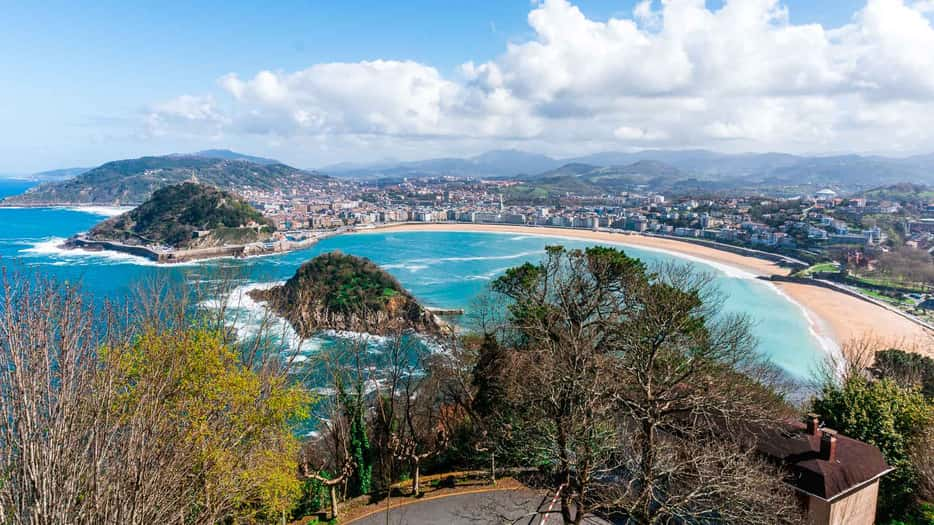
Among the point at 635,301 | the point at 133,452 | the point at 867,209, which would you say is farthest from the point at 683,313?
the point at 867,209

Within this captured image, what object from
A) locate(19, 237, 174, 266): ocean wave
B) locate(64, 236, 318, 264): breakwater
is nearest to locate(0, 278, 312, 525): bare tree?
locate(19, 237, 174, 266): ocean wave

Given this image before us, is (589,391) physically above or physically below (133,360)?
below

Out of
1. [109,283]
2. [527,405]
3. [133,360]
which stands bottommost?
[109,283]

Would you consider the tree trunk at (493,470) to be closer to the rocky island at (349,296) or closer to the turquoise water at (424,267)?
the turquoise water at (424,267)

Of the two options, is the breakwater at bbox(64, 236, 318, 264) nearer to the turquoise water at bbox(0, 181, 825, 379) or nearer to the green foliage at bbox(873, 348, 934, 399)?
the turquoise water at bbox(0, 181, 825, 379)

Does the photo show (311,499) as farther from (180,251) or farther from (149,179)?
(149,179)

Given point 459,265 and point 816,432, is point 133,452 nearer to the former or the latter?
point 816,432

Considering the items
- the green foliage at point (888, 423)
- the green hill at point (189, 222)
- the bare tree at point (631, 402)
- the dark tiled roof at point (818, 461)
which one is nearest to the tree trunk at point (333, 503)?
the bare tree at point (631, 402)

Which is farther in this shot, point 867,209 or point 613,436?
point 867,209
